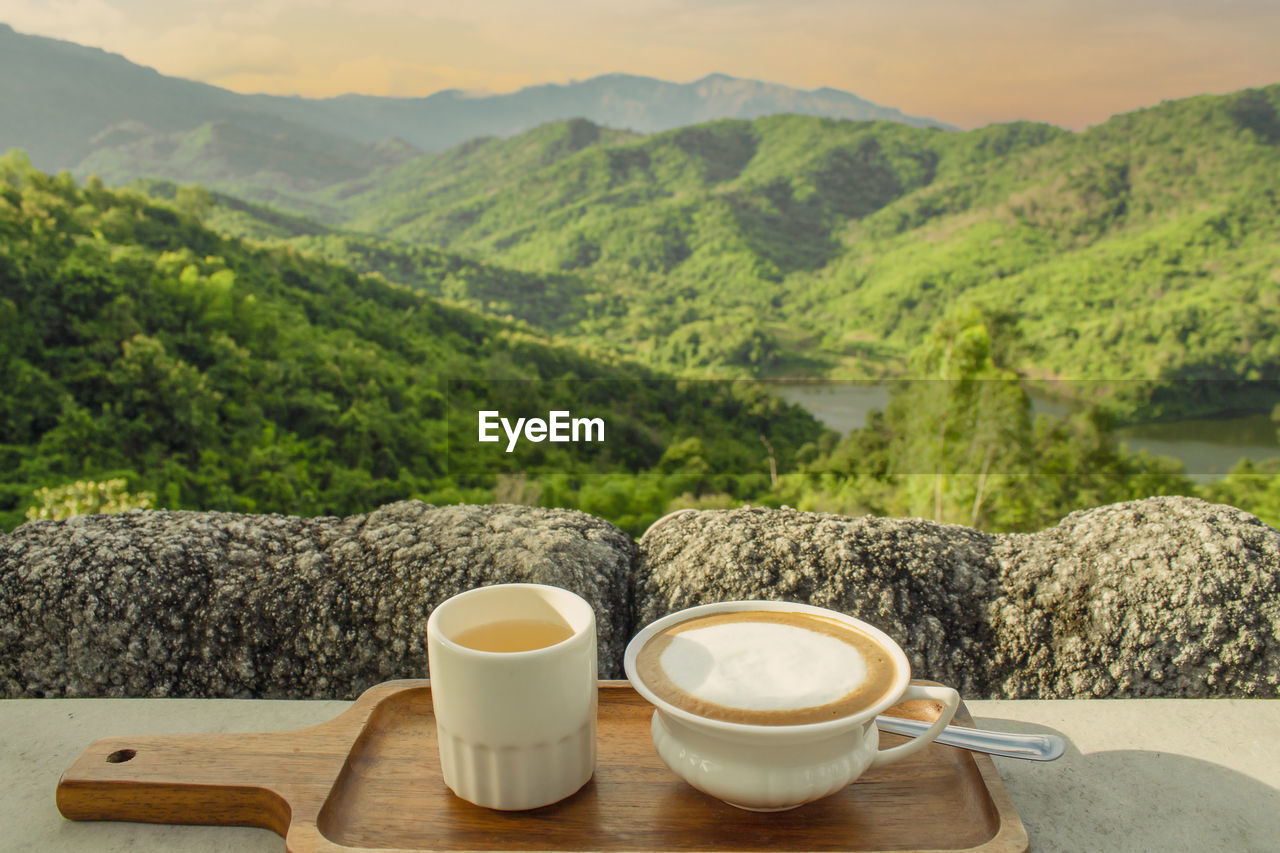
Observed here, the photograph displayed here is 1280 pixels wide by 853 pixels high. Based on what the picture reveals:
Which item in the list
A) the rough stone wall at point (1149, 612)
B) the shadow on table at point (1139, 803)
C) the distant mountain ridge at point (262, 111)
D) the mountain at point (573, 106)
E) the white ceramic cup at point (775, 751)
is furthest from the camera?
the mountain at point (573, 106)

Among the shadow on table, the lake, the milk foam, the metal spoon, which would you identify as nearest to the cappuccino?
the milk foam

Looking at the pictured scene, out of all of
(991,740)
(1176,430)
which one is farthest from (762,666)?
(1176,430)

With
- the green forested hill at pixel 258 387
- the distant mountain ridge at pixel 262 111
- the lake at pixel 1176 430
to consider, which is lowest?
the lake at pixel 1176 430

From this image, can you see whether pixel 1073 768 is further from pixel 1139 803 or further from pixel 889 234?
pixel 889 234

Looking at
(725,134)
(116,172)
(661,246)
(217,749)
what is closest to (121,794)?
(217,749)

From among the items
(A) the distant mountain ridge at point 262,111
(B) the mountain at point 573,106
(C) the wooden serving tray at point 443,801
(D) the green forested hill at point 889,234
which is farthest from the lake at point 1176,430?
(B) the mountain at point 573,106

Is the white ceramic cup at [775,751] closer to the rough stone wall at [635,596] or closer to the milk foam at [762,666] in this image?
the milk foam at [762,666]

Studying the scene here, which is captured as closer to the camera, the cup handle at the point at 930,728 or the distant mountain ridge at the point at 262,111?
the cup handle at the point at 930,728
